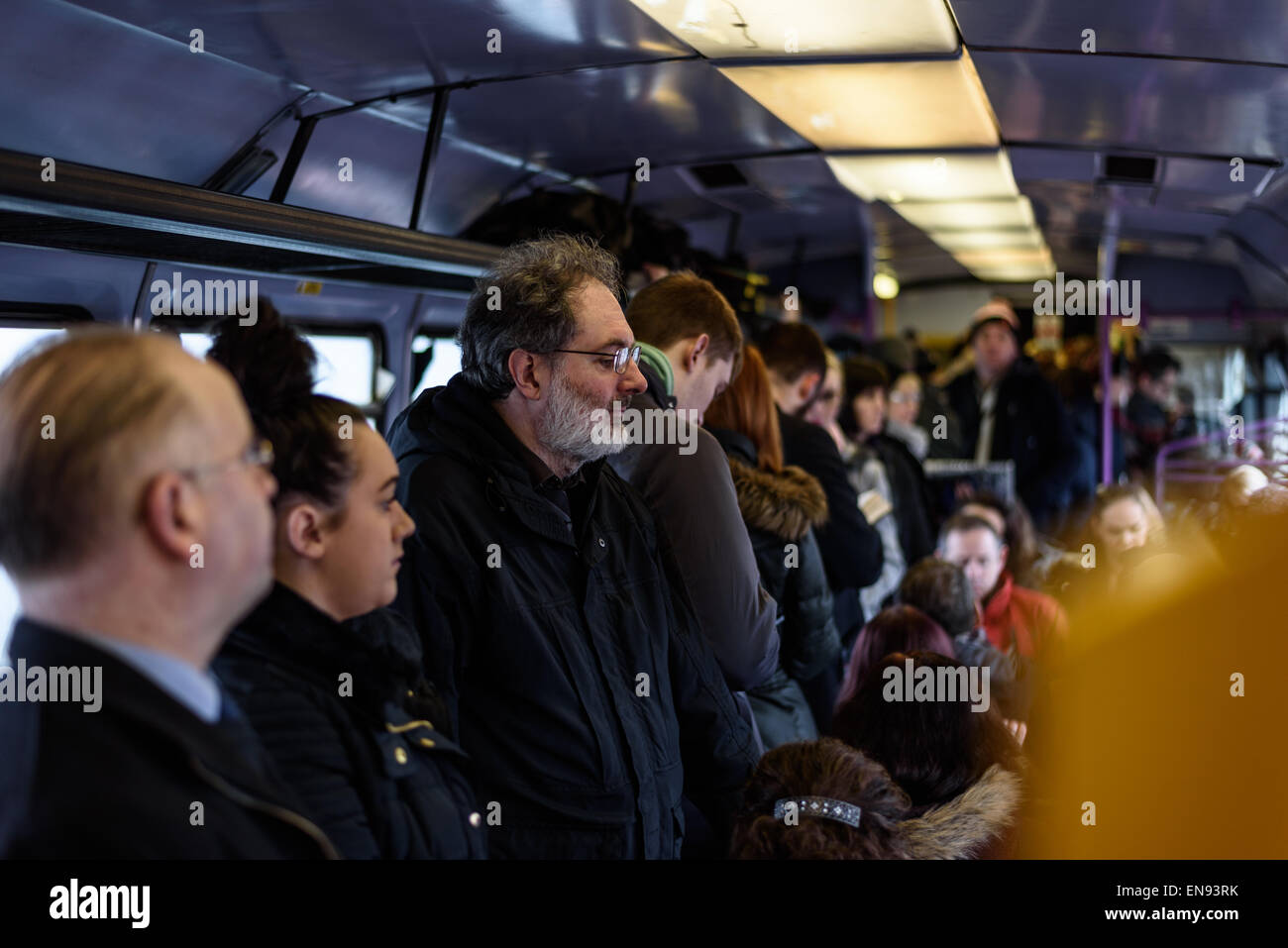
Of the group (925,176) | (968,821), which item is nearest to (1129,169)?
(925,176)

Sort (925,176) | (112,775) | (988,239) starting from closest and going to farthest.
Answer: (112,775), (925,176), (988,239)

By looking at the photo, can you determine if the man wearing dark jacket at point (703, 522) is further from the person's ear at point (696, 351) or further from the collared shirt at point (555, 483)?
the collared shirt at point (555, 483)

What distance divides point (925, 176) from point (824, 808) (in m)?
4.80

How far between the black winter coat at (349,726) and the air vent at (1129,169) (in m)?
4.73

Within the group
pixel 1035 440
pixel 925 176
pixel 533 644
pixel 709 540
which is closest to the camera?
pixel 533 644

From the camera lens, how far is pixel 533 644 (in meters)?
2.30

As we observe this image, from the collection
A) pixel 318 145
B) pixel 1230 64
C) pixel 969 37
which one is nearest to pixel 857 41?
pixel 969 37

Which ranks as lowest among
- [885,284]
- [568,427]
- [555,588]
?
[555,588]

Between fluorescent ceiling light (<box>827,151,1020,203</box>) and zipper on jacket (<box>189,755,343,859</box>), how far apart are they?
4762 millimetres

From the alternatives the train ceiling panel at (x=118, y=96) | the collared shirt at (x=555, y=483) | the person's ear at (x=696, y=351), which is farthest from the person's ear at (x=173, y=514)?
the train ceiling panel at (x=118, y=96)

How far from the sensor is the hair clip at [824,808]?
6.43ft

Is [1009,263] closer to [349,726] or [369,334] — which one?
[369,334]

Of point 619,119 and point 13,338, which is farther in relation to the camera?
point 619,119
